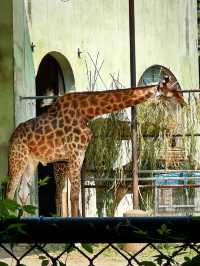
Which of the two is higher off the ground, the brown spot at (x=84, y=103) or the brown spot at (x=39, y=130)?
the brown spot at (x=84, y=103)

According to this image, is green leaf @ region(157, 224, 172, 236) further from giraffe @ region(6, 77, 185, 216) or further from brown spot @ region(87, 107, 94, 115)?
brown spot @ region(87, 107, 94, 115)

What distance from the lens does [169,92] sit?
7664 mm

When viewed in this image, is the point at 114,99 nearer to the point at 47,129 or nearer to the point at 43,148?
the point at 47,129

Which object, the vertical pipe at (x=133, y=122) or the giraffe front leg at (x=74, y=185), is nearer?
the giraffe front leg at (x=74, y=185)

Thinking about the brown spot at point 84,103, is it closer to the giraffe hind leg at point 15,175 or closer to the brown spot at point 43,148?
the brown spot at point 43,148

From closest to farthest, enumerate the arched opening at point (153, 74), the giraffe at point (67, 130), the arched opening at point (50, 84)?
the giraffe at point (67, 130), the arched opening at point (50, 84), the arched opening at point (153, 74)

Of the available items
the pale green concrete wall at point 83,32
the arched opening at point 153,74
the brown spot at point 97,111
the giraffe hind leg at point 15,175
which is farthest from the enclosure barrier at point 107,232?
the arched opening at point 153,74

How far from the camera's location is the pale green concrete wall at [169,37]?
11.2 meters

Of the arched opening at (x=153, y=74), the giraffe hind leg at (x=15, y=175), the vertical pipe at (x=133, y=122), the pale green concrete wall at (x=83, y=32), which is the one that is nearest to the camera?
the giraffe hind leg at (x=15, y=175)

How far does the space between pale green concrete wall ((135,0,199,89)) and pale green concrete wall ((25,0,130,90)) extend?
0.45m

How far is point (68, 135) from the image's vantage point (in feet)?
24.8

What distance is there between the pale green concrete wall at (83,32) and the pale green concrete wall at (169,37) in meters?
0.45

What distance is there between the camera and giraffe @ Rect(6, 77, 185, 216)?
7527 mm

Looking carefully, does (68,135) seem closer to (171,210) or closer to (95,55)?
(171,210)
